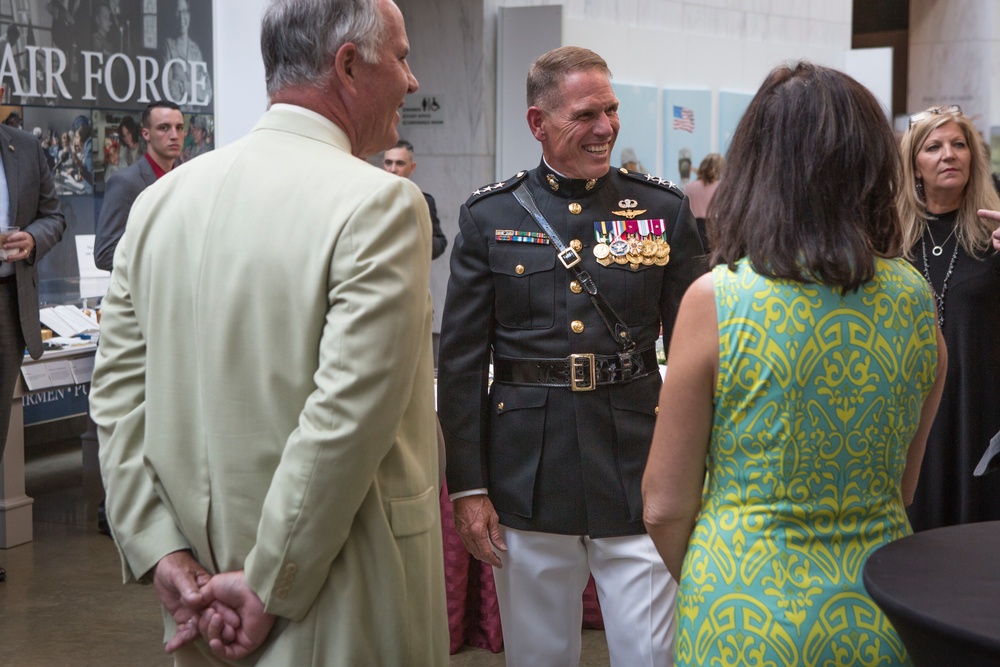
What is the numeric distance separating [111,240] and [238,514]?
14.1 feet

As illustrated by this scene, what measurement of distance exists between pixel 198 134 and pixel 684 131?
5.75 meters

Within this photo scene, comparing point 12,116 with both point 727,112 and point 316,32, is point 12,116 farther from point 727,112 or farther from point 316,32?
point 727,112

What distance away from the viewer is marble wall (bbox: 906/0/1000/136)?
15.7m

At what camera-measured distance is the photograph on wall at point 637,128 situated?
36.6 ft

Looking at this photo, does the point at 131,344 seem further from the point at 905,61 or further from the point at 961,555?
the point at 905,61

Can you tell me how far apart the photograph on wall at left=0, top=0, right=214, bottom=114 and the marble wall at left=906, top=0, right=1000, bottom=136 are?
11348mm

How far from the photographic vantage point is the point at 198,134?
8.03 metres

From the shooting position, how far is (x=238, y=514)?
67.2 inches

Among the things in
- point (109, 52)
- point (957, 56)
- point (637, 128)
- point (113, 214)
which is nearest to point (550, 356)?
point (113, 214)

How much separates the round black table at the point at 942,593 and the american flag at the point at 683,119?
34.7 feet

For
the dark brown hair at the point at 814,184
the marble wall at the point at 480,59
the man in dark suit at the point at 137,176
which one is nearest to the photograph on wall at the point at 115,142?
the marble wall at the point at 480,59

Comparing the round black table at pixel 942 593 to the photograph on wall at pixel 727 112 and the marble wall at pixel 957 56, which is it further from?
the marble wall at pixel 957 56

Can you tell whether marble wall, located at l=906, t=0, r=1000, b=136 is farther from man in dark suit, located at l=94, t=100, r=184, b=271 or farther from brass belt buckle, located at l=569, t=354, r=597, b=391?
brass belt buckle, located at l=569, t=354, r=597, b=391

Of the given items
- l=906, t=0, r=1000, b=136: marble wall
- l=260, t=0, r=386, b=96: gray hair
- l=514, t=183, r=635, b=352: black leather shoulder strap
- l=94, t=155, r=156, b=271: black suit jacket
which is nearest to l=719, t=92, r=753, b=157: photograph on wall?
l=906, t=0, r=1000, b=136: marble wall
